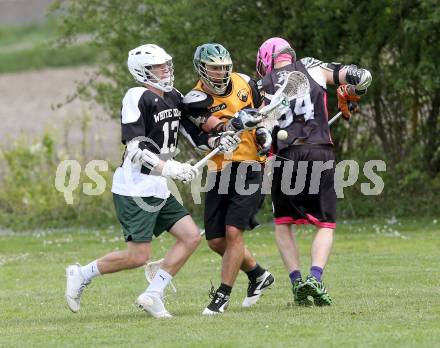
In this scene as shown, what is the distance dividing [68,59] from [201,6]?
2633 cm

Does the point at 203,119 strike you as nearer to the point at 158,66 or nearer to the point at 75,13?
the point at 158,66

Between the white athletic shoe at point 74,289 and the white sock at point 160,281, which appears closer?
the white sock at point 160,281

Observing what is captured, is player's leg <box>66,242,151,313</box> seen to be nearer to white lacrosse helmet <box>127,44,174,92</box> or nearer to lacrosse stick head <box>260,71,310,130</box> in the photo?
white lacrosse helmet <box>127,44,174,92</box>

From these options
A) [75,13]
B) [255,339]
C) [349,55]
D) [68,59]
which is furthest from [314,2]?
[68,59]

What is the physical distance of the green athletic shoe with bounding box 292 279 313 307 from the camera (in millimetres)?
9484

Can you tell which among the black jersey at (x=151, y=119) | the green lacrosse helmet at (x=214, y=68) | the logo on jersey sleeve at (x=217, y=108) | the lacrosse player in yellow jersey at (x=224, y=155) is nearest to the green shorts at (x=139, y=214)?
the black jersey at (x=151, y=119)

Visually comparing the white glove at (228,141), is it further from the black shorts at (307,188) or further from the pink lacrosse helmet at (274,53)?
the pink lacrosse helmet at (274,53)

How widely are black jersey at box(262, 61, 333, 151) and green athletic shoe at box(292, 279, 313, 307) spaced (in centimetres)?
114

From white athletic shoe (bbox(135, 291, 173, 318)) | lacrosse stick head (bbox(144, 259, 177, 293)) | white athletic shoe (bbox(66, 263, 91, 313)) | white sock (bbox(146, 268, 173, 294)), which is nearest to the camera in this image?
white athletic shoe (bbox(135, 291, 173, 318))

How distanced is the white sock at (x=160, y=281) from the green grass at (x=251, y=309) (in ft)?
0.80

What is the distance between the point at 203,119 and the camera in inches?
370

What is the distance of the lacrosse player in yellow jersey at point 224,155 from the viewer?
9320 millimetres

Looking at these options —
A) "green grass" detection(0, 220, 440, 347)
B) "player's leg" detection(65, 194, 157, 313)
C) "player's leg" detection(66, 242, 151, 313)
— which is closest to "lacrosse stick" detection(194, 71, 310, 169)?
"player's leg" detection(65, 194, 157, 313)

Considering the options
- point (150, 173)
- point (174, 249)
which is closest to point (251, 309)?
point (174, 249)
